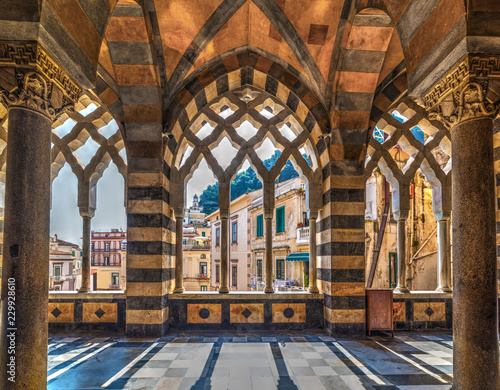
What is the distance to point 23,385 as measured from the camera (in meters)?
3.00

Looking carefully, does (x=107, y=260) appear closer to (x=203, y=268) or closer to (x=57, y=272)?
(x=57, y=272)

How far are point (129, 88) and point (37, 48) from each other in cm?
386

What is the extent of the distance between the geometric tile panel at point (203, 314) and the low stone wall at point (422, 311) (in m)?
3.93

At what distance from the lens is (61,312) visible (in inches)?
292

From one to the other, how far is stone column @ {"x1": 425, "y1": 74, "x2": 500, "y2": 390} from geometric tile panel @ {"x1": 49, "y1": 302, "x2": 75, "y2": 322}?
7049 mm

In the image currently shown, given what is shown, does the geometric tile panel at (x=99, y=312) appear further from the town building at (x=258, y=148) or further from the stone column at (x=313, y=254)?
the stone column at (x=313, y=254)

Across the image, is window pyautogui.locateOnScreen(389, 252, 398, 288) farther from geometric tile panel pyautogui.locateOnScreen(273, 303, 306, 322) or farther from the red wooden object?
geometric tile panel pyautogui.locateOnScreen(273, 303, 306, 322)

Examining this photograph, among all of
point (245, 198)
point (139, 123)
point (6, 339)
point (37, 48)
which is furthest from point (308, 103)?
point (245, 198)

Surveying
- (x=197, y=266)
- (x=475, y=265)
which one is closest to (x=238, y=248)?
(x=197, y=266)

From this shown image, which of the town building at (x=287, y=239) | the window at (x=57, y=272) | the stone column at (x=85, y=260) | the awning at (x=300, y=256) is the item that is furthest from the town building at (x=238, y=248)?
the stone column at (x=85, y=260)

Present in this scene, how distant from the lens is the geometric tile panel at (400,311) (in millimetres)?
7727

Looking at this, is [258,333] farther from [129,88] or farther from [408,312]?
[129,88]

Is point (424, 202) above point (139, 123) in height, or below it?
below

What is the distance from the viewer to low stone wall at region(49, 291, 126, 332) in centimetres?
740
